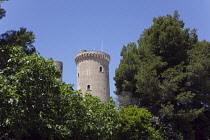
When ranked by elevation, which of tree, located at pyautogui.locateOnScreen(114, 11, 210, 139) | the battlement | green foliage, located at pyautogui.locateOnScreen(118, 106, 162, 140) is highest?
the battlement

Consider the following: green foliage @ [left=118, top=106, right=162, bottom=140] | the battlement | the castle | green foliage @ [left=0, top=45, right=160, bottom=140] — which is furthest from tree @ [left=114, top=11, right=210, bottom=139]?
the battlement

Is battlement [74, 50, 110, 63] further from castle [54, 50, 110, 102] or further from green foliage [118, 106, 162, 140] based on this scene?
green foliage [118, 106, 162, 140]

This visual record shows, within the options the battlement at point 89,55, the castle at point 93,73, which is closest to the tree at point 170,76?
the castle at point 93,73

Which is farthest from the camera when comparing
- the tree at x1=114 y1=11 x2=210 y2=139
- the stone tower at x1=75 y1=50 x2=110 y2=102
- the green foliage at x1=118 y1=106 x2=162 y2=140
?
the stone tower at x1=75 y1=50 x2=110 y2=102

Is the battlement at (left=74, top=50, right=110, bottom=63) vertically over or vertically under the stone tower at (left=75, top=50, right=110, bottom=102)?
over

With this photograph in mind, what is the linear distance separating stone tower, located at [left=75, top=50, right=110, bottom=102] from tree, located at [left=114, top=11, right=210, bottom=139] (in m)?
14.4

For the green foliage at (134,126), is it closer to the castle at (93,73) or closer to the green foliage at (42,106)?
the green foliage at (42,106)

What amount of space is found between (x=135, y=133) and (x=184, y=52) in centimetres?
772

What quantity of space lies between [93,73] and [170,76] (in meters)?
19.0

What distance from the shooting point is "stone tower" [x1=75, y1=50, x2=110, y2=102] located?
35.5 meters

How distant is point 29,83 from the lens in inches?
380

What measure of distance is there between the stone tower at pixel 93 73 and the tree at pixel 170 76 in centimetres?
1440

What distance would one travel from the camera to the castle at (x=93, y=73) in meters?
35.5

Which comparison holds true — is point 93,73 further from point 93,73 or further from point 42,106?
point 42,106
